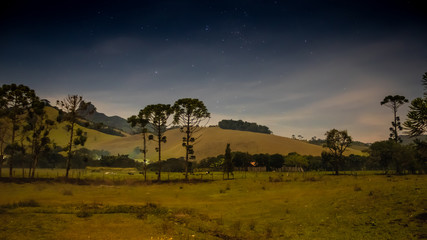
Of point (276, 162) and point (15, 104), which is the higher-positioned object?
point (15, 104)

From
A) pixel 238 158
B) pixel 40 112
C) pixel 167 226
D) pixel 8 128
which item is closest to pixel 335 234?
pixel 167 226

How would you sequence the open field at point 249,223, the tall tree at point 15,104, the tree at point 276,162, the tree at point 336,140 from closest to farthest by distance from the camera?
the open field at point 249,223 < the tall tree at point 15,104 < the tree at point 336,140 < the tree at point 276,162

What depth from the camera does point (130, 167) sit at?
389 ft

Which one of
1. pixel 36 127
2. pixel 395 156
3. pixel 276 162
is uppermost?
pixel 36 127

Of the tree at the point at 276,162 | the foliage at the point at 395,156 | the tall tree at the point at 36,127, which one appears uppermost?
the tall tree at the point at 36,127

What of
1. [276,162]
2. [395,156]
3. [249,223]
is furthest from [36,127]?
[276,162]

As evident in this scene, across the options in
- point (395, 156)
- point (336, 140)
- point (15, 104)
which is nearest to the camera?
point (15, 104)

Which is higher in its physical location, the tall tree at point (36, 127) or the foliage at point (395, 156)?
the tall tree at point (36, 127)

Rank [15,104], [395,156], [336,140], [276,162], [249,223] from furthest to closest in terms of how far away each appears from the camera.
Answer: [276,162] → [336,140] → [395,156] → [15,104] → [249,223]

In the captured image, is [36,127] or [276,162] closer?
[36,127]

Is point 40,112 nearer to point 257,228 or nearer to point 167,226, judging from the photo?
point 167,226

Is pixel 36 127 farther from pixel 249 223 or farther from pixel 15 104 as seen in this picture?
pixel 249 223

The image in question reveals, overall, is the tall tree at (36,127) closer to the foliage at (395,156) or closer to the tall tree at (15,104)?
the tall tree at (15,104)

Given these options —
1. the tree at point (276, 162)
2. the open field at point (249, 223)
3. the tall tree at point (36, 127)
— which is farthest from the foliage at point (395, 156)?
the tall tree at point (36, 127)
